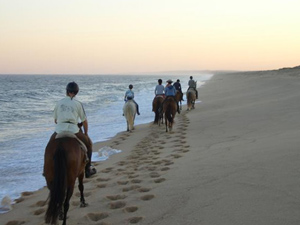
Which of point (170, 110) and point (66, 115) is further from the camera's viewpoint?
point (170, 110)

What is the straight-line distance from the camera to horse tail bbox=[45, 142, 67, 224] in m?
4.22

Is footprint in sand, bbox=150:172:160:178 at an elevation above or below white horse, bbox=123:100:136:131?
below

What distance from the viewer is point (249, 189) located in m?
4.80

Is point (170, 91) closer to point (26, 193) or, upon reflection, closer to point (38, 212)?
point (26, 193)

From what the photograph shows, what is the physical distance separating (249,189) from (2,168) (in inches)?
237

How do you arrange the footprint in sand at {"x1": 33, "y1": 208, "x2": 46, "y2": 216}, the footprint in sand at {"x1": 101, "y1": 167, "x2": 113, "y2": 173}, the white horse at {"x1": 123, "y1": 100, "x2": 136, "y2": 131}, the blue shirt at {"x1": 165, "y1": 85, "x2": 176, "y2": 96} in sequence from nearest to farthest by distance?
the footprint in sand at {"x1": 33, "y1": 208, "x2": 46, "y2": 216}, the footprint in sand at {"x1": 101, "y1": 167, "x2": 113, "y2": 173}, the blue shirt at {"x1": 165, "y1": 85, "x2": 176, "y2": 96}, the white horse at {"x1": 123, "y1": 100, "x2": 136, "y2": 131}

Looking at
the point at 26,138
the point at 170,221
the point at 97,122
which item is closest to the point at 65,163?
the point at 170,221

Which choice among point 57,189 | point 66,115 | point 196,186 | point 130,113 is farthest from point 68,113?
point 130,113

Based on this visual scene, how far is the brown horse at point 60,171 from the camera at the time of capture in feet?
13.9

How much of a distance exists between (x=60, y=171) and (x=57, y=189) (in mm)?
231

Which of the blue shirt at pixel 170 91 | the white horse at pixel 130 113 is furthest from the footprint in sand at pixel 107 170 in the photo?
the blue shirt at pixel 170 91

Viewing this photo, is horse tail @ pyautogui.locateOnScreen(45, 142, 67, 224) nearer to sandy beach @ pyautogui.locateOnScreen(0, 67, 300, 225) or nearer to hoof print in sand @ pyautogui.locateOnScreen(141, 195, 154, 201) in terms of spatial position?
sandy beach @ pyautogui.locateOnScreen(0, 67, 300, 225)

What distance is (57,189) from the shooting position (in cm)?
426

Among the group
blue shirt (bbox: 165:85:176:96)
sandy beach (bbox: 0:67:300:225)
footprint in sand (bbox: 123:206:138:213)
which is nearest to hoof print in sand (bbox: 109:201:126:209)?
sandy beach (bbox: 0:67:300:225)
